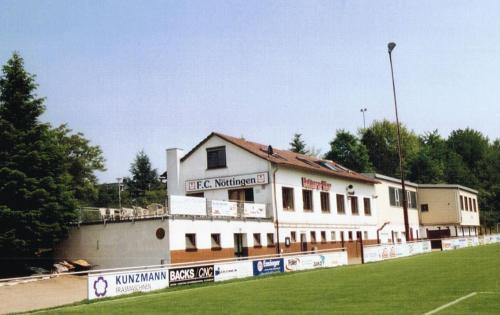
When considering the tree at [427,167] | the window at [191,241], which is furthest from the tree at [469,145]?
the window at [191,241]

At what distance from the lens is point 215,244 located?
35531mm

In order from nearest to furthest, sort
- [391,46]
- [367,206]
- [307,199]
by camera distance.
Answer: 1. [391,46]
2. [307,199]
3. [367,206]

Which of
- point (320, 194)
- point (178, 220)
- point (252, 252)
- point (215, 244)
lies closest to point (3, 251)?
point (178, 220)

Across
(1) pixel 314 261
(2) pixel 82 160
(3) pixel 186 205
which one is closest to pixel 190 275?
(3) pixel 186 205

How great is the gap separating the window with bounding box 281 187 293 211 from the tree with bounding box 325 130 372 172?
4497 cm

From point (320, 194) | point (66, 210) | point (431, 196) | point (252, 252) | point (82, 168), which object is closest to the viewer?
point (66, 210)

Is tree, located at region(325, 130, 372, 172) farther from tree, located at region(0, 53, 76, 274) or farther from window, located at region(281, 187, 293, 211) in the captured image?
tree, located at region(0, 53, 76, 274)

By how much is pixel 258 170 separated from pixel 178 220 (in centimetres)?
1099

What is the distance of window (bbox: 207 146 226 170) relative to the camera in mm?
43406

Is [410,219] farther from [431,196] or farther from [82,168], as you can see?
[82,168]

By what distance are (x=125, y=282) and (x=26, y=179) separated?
12166 mm

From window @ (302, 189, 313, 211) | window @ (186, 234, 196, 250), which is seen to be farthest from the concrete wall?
window @ (302, 189, 313, 211)

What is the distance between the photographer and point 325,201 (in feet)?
161

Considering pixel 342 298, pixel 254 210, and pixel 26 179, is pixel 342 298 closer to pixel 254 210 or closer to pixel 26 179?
pixel 26 179
